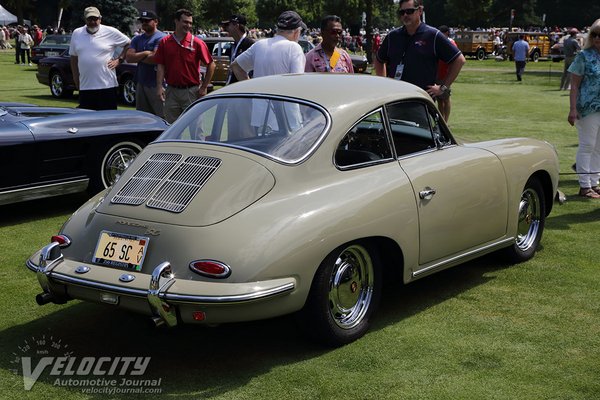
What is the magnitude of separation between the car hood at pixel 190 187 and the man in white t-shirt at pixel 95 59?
537cm

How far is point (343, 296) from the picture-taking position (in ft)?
15.8

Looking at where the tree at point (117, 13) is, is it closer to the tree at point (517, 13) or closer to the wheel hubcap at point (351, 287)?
the wheel hubcap at point (351, 287)

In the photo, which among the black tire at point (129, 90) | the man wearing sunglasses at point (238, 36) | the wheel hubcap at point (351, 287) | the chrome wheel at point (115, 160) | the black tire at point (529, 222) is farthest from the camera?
the black tire at point (129, 90)

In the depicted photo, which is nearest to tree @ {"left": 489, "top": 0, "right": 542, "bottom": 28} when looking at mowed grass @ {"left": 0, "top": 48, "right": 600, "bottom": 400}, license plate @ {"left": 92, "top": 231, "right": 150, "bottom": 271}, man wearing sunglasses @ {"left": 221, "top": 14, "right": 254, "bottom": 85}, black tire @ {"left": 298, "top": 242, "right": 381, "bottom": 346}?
man wearing sunglasses @ {"left": 221, "top": 14, "right": 254, "bottom": 85}

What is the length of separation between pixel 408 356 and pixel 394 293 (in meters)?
1.21

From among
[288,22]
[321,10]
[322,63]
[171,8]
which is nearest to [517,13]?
[321,10]

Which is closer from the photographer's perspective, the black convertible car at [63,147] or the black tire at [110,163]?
the black convertible car at [63,147]

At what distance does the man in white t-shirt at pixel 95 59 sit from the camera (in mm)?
10039

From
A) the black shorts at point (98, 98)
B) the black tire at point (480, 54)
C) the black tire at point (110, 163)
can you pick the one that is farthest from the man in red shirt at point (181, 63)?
the black tire at point (480, 54)

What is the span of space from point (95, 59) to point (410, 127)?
5.51m

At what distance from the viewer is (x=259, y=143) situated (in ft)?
16.3

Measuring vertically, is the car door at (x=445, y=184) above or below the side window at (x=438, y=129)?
below

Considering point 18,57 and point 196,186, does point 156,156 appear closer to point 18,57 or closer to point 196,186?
point 196,186

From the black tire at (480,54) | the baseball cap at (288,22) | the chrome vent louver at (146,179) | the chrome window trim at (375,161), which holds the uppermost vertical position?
the baseball cap at (288,22)
